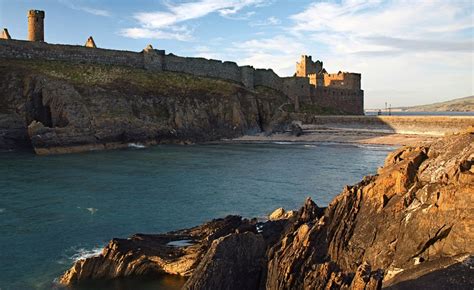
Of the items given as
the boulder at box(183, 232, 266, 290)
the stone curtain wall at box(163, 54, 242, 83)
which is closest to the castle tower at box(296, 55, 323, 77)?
the stone curtain wall at box(163, 54, 242, 83)

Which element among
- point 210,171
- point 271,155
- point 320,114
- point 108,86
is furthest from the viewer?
point 320,114

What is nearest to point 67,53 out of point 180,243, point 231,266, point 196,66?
point 196,66

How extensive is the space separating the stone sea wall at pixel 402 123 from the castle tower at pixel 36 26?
5429cm

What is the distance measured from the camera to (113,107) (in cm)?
7512

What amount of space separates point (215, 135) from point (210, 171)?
127 feet

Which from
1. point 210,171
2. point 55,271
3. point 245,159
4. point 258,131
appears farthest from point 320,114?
point 55,271

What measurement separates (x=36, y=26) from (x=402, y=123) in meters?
70.4

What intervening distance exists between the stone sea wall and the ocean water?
1997 cm

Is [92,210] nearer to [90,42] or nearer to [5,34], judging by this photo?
[5,34]

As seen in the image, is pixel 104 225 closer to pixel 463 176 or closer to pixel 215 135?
pixel 463 176

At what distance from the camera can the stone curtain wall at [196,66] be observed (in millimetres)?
78250

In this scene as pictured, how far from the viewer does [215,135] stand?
8688 centimetres

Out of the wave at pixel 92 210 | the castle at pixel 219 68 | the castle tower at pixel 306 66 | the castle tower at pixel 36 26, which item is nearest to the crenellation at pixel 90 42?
the castle at pixel 219 68

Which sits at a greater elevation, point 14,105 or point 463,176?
point 14,105
